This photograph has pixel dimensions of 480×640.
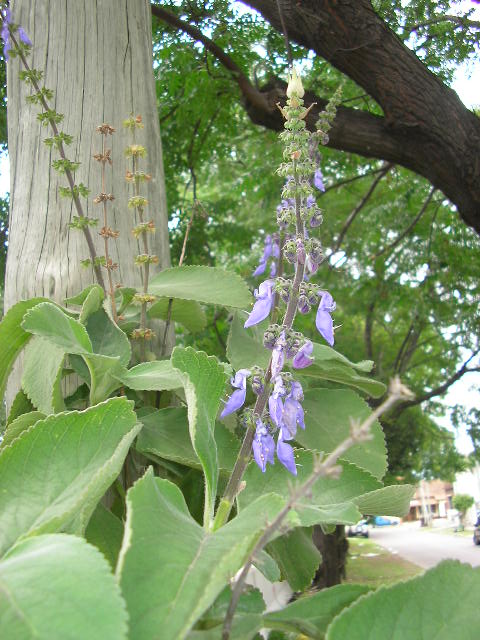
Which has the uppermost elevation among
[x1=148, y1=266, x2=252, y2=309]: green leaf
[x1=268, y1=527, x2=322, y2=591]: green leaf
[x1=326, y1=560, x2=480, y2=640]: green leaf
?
[x1=148, y1=266, x2=252, y2=309]: green leaf

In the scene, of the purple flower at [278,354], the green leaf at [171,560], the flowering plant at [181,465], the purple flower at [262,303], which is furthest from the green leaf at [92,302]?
Answer: the green leaf at [171,560]

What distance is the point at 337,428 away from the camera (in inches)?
53.2

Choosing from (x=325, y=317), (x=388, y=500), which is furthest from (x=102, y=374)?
(x=388, y=500)

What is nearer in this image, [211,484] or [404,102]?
[211,484]

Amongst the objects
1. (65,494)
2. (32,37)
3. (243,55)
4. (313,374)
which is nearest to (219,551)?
(65,494)

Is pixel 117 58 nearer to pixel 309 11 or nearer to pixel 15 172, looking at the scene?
pixel 15 172

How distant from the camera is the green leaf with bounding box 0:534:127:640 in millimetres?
479

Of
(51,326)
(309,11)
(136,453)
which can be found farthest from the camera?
(309,11)

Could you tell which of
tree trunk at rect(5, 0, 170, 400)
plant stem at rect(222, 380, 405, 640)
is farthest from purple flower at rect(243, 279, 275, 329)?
tree trunk at rect(5, 0, 170, 400)

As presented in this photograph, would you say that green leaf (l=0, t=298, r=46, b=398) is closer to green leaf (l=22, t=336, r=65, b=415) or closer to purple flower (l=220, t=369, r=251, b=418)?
green leaf (l=22, t=336, r=65, b=415)

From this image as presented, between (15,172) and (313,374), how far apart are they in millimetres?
1049

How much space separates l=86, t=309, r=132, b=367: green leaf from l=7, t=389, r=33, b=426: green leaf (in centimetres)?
17

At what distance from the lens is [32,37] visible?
6.12 feet

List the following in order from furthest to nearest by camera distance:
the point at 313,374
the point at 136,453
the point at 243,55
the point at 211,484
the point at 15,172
→ the point at 243,55 < the point at 15,172 < the point at 313,374 < the point at 136,453 < the point at 211,484
